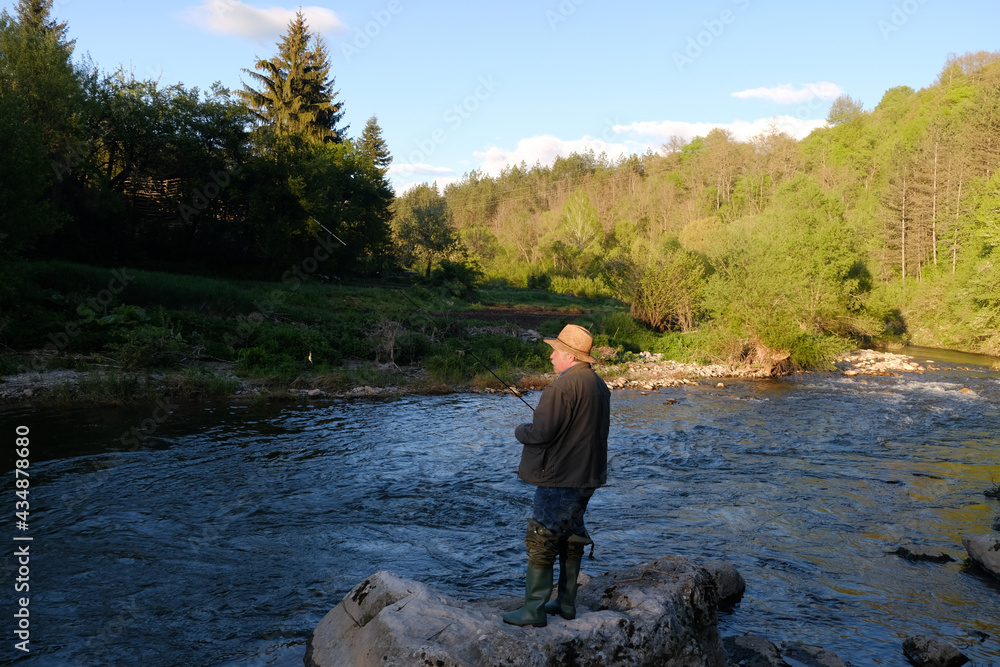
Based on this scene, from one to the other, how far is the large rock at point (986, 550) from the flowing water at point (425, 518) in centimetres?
14

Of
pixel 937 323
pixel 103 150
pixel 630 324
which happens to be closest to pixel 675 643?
pixel 630 324

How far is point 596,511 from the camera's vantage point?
9.00m

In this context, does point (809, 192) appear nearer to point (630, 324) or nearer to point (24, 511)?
point (630, 324)

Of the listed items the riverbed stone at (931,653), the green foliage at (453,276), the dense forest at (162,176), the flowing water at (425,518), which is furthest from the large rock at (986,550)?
the green foliage at (453,276)

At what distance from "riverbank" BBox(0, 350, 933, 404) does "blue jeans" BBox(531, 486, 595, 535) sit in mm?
12501

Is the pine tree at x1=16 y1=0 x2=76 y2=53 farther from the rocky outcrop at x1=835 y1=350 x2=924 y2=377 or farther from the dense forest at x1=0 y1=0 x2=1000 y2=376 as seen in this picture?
the rocky outcrop at x1=835 y1=350 x2=924 y2=377

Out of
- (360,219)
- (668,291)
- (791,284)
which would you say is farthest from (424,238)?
(791,284)

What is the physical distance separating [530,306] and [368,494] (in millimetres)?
28094

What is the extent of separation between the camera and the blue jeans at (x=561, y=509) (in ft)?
14.4

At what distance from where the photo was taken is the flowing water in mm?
5836

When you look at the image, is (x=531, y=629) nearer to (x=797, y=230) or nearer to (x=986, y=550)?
(x=986, y=550)

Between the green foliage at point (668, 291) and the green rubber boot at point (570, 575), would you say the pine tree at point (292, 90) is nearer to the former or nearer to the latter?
the green foliage at point (668, 291)

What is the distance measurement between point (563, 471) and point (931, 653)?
3.47m

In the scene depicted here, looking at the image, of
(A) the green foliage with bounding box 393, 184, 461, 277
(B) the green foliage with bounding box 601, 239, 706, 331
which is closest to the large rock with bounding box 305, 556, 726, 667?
(B) the green foliage with bounding box 601, 239, 706, 331
